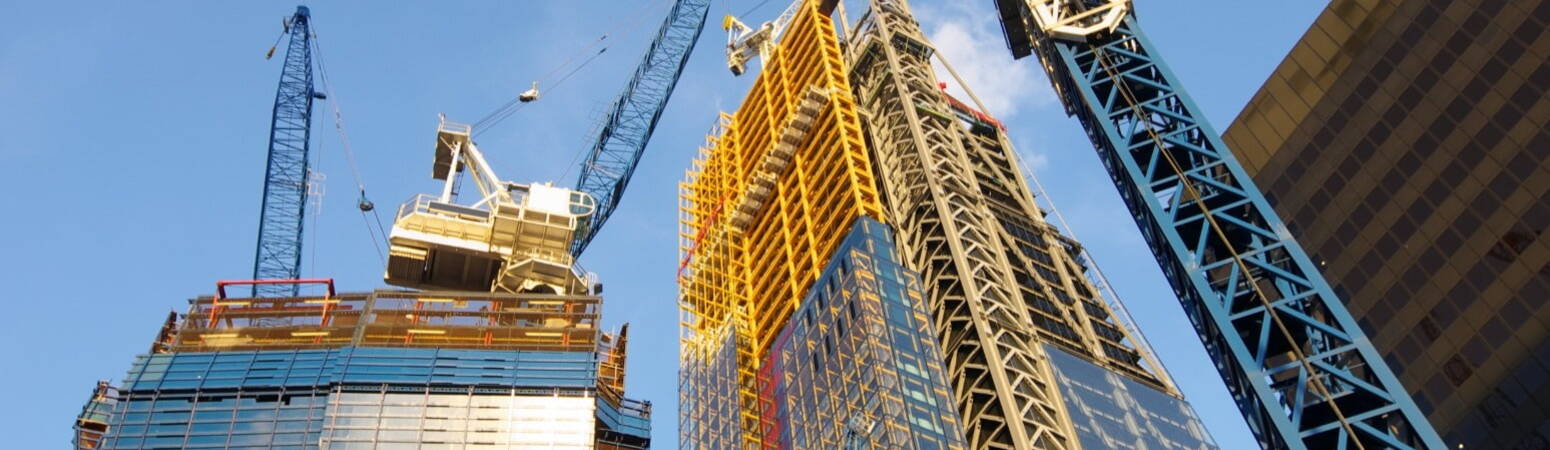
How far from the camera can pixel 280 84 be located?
12719 cm

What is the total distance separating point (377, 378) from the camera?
7775 centimetres

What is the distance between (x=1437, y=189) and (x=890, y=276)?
76.3 ft

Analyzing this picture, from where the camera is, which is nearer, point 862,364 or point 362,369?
point 862,364

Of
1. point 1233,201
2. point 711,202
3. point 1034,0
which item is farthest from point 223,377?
point 1233,201

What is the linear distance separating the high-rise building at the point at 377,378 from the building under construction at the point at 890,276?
5.58 meters

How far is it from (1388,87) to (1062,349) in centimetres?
1939

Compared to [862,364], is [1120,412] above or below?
below

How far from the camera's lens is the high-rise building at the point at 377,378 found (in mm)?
75250

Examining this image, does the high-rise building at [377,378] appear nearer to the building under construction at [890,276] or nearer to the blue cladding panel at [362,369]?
the blue cladding panel at [362,369]

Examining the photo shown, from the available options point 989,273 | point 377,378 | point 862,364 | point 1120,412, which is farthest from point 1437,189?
point 377,378

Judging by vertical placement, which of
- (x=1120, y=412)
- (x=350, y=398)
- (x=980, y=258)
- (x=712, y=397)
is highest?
(x=980, y=258)

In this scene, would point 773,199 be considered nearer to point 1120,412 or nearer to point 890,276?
point 890,276

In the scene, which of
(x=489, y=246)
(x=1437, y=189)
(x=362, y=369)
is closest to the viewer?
(x=1437, y=189)

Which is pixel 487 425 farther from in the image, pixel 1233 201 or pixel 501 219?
pixel 1233 201
